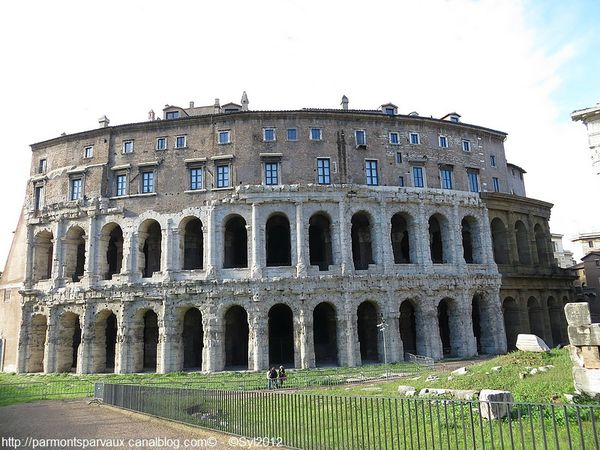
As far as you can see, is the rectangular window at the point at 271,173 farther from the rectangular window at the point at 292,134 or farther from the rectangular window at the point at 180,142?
the rectangular window at the point at 180,142

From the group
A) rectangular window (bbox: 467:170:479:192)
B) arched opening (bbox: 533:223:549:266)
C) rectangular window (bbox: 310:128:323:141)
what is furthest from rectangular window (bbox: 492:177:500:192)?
rectangular window (bbox: 310:128:323:141)

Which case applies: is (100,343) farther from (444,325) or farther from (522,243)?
(522,243)

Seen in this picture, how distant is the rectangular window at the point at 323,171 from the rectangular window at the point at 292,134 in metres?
2.35

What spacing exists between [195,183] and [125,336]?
1144 cm

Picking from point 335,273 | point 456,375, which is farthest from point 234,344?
point 456,375

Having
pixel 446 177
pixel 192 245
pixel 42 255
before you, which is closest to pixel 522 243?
pixel 446 177

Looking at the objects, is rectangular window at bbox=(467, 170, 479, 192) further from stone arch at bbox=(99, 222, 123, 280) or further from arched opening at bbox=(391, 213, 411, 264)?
stone arch at bbox=(99, 222, 123, 280)

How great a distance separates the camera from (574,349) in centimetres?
1192

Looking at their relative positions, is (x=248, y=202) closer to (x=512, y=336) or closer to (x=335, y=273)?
(x=335, y=273)

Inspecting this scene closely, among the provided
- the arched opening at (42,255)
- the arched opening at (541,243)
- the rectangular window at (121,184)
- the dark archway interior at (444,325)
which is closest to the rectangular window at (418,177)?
the dark archway interior at (444,325)

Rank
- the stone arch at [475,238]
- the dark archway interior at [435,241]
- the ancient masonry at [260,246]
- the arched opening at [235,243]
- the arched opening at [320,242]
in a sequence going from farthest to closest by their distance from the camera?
the dark archway interior at [435,241]
the stone arch at [475,238]
the arched opening at [320,242]
the arched opening at [235,243]
the ancient masonry at [260,246]

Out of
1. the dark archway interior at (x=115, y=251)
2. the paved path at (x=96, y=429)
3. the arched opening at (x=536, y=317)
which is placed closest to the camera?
the paved path at (x=96, y=429)

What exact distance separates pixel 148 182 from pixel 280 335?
14736mm

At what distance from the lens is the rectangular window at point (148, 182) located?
31366 mm
